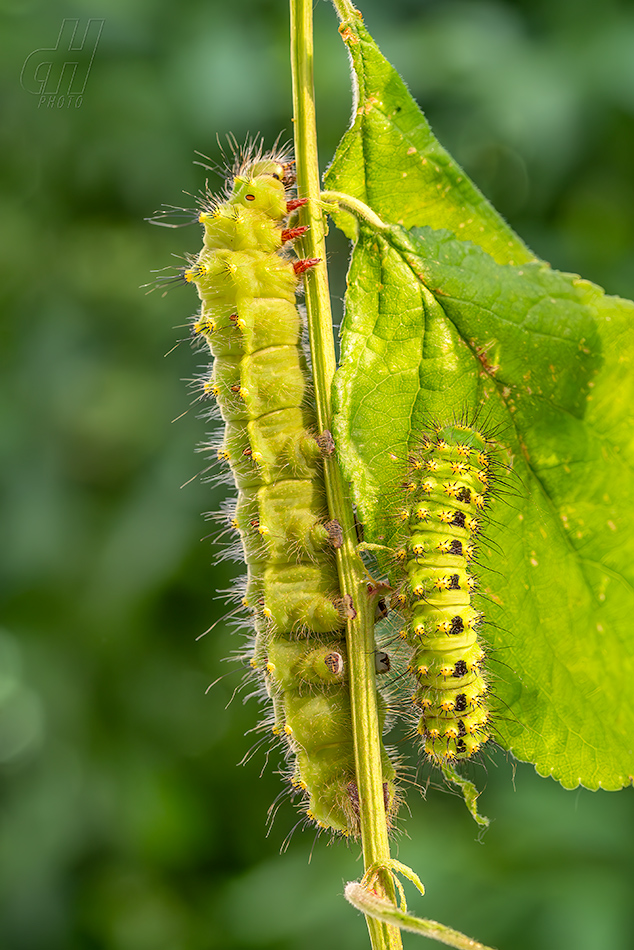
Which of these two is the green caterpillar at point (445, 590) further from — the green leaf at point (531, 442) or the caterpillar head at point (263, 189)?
the caterpillar head at point (263, 189)

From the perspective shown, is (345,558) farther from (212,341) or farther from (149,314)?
(149,314)

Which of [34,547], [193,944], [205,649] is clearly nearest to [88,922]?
[193,944]

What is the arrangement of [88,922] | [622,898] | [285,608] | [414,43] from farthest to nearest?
1. [88,922]
2. [414,43]
3. [622,898]
4. [285,608]

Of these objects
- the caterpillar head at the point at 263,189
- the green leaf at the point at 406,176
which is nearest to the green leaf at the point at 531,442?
the green leaf at the point at 406,176

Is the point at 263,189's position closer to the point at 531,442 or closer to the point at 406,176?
the point at 406,176

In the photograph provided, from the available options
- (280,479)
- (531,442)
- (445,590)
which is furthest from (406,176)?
(445,590)

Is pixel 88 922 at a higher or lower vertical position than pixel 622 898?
lower
